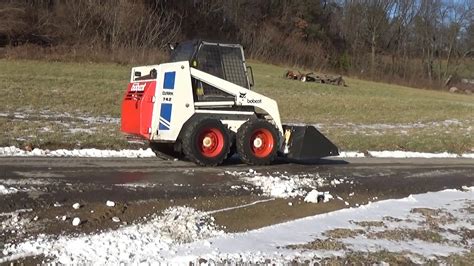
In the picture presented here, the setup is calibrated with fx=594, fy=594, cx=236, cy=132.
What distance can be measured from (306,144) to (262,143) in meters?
0.89

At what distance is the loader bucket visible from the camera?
1197 centimetres

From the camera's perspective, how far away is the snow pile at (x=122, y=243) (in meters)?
5.57

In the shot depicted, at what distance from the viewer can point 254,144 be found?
38.9 feet

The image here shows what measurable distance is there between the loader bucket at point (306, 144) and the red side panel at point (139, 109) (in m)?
3.02

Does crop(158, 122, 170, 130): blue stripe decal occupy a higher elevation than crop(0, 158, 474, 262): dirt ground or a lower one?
higher

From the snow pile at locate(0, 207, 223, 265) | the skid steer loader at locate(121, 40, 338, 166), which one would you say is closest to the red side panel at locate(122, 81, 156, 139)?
the skid steer loader at locate(121, 40, 338, 166)

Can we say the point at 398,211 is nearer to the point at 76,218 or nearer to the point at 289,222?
the point at 289,222

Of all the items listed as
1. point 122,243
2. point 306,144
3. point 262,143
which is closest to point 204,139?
point 262,143

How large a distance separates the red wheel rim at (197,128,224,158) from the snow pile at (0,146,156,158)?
1.70 meters

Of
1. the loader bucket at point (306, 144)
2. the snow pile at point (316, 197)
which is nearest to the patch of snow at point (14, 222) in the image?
the snow pile at point (316, 197)

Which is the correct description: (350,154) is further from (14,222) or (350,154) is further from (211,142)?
(14,222)

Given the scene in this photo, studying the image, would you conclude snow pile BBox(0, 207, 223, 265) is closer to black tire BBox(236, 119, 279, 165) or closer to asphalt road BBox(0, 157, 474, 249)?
asphalt road BBox(0, 157, 474, 249)

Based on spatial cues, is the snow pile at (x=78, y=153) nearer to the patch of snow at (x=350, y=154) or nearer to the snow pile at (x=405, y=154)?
the patch of snow at (x=350, y=154)

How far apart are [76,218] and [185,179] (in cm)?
320
